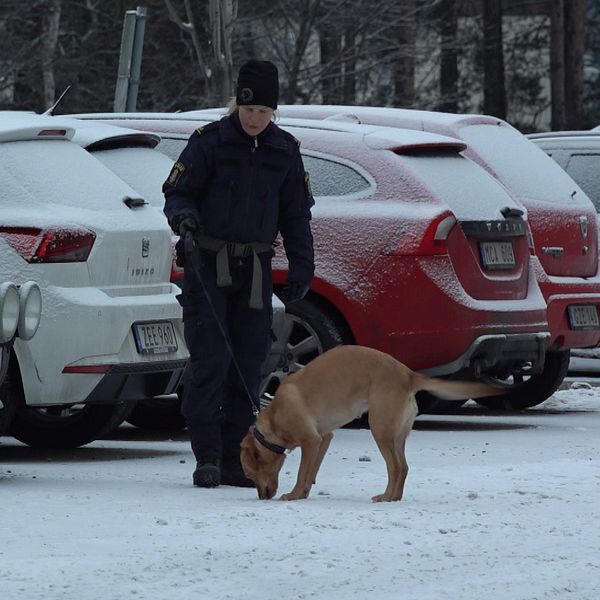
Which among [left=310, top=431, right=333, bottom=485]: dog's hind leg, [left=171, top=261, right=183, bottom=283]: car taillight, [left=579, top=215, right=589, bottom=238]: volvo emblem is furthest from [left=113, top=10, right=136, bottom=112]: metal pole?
[left=310, top=431, right=333, bottom=485]: dog's hind leg

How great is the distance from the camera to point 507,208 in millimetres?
11414

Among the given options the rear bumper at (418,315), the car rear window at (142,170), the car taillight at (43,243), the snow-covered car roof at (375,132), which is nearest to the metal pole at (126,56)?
the snow-covered car roof at (375,132)

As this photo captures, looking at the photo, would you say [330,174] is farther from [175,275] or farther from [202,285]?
[202,285]

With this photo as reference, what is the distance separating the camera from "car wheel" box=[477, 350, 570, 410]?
1270cm

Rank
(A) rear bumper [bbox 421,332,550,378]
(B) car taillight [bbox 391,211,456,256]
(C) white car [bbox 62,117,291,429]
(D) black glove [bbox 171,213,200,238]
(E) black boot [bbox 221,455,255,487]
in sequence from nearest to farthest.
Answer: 1. (D) black glove [bbox 171,213,200,238]
2. (E) black boot [bbox 221,455,255,487]
3. (C) white car [bbox 62,117,291,429]
4. (B) car taillight [bbox 391,211,456,256]
5. (A) rear bumper [bbox 421,332,550,378]

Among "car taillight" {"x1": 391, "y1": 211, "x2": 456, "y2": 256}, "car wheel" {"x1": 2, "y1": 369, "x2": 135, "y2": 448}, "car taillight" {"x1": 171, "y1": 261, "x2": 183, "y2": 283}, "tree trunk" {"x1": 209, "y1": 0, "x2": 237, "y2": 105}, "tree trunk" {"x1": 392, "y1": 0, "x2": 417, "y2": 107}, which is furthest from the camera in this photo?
"tree trunk" {"x1": 392, "y1": 0, "x2": 417, "y2": 107}

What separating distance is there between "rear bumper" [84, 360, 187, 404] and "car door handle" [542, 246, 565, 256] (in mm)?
3895

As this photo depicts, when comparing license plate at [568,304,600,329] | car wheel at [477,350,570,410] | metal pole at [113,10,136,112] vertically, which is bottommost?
car wheel at [477,350,570,410]

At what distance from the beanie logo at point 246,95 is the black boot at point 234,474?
58.2 inches

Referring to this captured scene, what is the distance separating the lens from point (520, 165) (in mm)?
12672

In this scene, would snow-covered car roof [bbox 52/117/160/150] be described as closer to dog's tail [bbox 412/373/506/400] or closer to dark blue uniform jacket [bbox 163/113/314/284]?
dark blue uniform jacket [bbox 163/113/314/284]

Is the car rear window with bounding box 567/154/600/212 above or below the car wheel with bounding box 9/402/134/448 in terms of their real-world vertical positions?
above

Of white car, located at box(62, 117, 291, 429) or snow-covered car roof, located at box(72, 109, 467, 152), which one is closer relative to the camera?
white car, located at box(62, 117, 291, 429)

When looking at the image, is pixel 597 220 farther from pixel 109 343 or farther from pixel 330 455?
pixel 109 343
